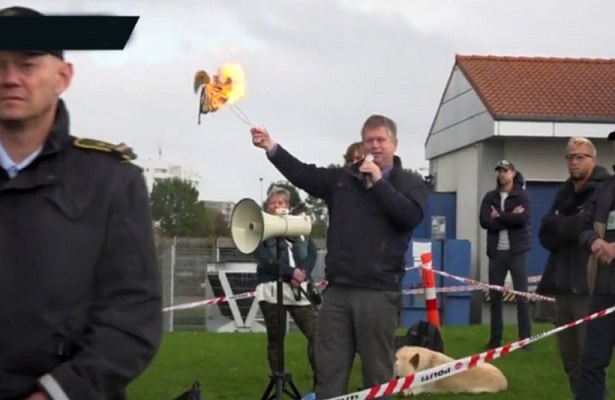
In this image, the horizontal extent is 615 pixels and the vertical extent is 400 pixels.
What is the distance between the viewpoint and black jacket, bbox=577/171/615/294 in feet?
24.9

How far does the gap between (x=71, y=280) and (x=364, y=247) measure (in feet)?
15.5

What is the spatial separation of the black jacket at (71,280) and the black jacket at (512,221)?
9.98m

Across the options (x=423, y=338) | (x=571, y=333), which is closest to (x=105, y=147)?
(x=571, y=333)

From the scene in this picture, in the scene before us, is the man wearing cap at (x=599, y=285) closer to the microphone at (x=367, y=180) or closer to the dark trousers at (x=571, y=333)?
the dark trousers at (x=571, y=333)

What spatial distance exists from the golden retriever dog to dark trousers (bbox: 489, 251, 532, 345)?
2.53 metres

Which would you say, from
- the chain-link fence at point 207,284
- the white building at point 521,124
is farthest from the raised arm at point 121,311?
the white building at point 521,124

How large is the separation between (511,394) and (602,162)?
578 inches

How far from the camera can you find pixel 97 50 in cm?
228

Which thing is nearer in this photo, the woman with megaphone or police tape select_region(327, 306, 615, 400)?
police tape select_region(327, 306, 615, 400)

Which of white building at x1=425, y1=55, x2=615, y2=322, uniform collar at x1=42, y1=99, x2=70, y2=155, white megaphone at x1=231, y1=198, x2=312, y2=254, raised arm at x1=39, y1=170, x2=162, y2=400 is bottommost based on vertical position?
raised arm at x1=39, y1=170, x2=162, y2=400

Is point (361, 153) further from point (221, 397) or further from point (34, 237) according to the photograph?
point (34, 237)

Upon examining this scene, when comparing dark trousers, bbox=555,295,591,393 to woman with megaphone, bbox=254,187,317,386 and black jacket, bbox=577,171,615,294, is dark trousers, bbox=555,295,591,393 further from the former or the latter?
woman with megaphone, bbox=254,187,317,386

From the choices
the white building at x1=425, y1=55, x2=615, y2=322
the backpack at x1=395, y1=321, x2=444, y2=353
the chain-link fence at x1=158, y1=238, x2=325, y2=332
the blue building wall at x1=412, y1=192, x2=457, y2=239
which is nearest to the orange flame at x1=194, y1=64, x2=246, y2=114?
the backpack at x1=395, y1=321, x2=444, y2=353

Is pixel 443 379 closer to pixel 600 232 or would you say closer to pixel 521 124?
pixel 600 232
